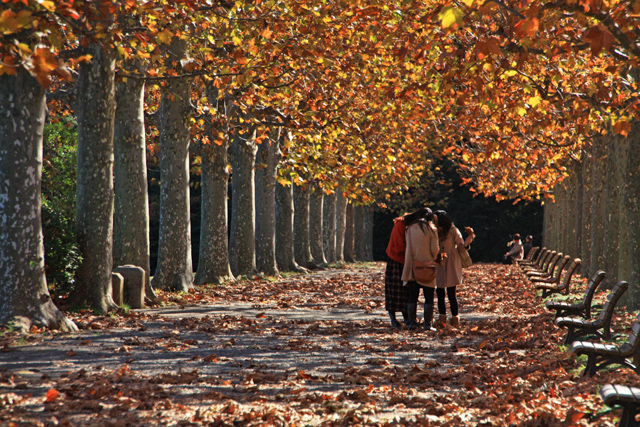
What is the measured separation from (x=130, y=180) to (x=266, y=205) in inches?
370

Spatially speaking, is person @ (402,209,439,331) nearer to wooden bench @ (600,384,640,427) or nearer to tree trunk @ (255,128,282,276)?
wooden bench @ (600,384,640,427)

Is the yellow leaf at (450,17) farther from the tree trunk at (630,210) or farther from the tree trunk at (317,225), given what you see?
the tree trunk at (317,225)

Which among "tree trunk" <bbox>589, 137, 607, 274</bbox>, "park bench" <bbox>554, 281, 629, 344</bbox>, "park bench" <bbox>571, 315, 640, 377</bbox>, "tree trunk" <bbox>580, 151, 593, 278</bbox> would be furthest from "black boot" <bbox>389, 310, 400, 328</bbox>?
"tree trunk" <bbox>580, 151, 593, 278</bbox>

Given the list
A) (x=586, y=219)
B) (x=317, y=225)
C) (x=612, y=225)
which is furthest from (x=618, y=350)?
(x=317, y=225)

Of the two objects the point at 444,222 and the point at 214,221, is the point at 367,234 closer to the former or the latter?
the point at 214,221

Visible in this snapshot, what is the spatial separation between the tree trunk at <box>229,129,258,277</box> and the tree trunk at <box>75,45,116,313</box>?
30.1 ft

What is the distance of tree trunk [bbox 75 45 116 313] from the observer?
11.7 metres

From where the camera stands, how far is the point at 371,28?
1455 centimetres

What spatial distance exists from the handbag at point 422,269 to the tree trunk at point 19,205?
17.8ft

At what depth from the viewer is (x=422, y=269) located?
11422 millimetres

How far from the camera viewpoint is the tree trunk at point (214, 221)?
19.1 meters

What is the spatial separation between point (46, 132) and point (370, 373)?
1901 centimetres

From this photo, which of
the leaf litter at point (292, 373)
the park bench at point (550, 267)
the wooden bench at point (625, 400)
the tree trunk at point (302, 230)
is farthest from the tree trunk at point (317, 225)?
the wooden bench at point (625, 400)

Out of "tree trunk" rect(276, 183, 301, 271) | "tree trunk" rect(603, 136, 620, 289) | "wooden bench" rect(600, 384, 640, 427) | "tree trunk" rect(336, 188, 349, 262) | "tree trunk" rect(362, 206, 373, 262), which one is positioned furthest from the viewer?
"tree trunk" rect(362, 206, 373, 262)
